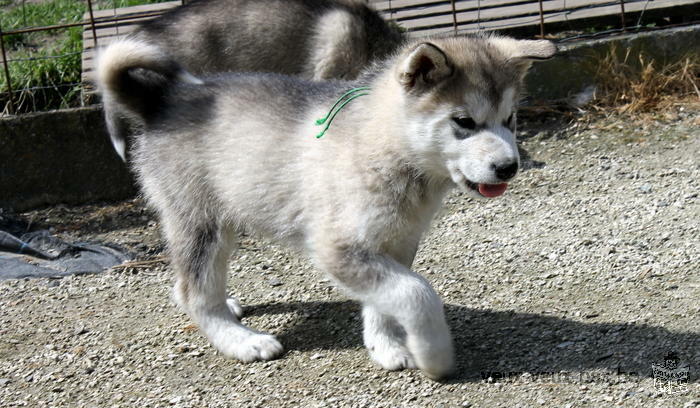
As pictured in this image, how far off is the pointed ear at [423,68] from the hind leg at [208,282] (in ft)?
3.81

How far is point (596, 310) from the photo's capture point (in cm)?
405

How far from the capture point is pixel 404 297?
3.41 m

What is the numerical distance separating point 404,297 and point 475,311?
0.91m

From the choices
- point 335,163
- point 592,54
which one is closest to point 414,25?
point 592,54

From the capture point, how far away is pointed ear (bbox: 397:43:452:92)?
339cm

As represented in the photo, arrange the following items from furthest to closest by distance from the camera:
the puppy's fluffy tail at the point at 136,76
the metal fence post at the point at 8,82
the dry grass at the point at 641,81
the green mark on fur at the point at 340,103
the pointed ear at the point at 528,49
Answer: the dry grass at the point at 641,81 → the metal fence post at the point at 8,82 → the puppy's fluffy tail at the point at 136,76 → the green mark on fur at the point at 340,103 → the pointed ear at the point at 528,49

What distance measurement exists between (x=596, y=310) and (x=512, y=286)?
1.55 feet

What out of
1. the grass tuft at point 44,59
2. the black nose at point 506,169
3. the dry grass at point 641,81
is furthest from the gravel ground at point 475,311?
the grass tuft at point 44,59

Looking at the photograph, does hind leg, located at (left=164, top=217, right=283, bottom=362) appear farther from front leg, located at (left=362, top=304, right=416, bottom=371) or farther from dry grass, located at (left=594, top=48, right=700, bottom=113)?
dry grass, located at (left=594, top=48, right=700, bottom=113)

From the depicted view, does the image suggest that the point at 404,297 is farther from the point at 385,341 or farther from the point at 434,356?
the point at 385,341

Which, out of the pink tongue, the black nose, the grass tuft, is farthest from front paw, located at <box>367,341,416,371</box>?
the grass tuft

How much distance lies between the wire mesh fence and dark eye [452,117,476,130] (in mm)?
3005

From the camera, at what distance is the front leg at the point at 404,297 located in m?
3.42

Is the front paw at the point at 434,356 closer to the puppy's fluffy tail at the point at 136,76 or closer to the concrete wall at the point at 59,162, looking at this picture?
the puppy's fluffy tail at the point at 136,76
